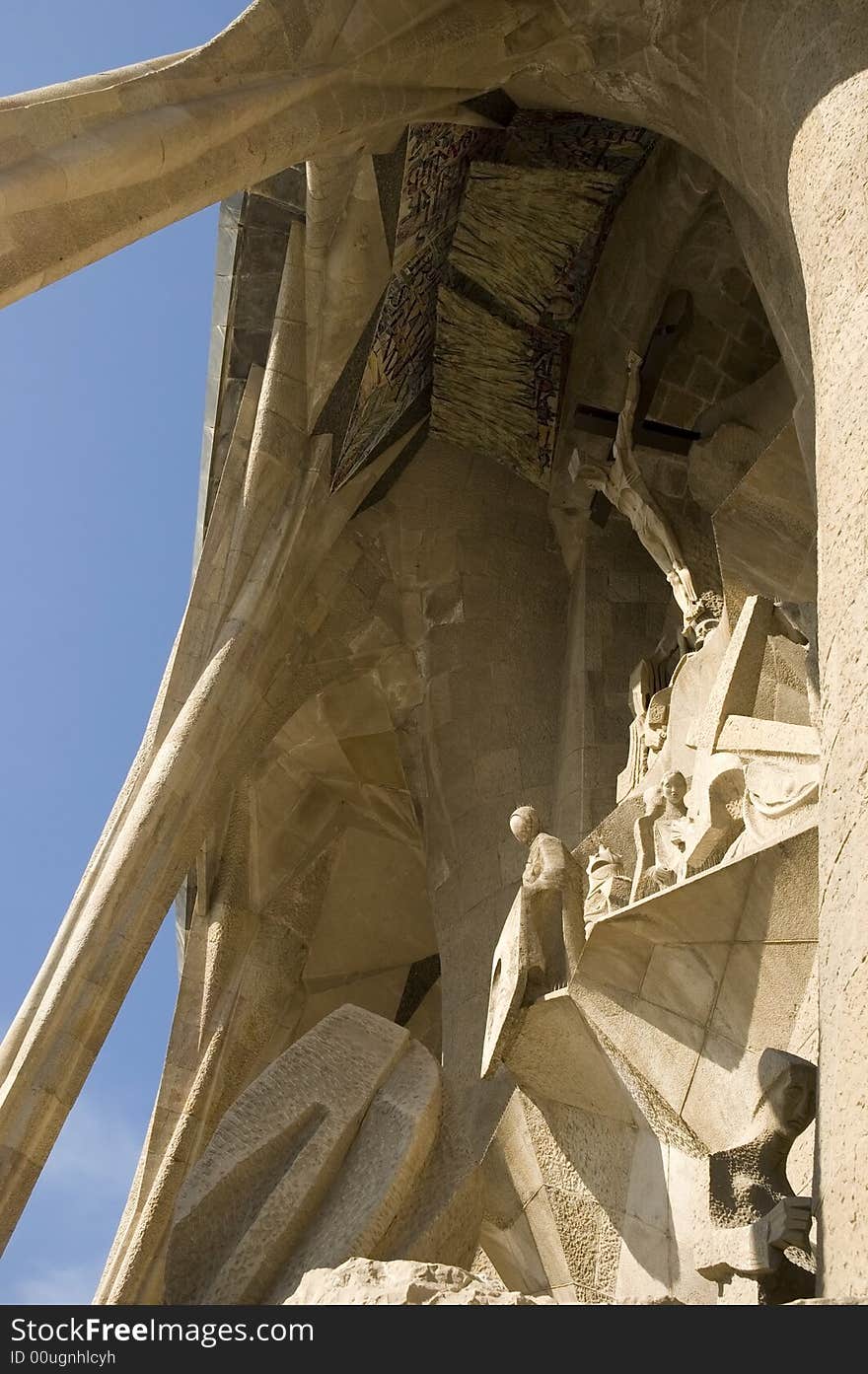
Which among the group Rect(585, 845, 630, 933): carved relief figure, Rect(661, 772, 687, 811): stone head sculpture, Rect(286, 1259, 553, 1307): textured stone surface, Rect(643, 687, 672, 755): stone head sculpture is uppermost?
Rect(643, 687, 672, 755): stone head sculpture

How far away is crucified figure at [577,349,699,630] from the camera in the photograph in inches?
302

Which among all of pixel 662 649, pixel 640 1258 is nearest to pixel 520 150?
pixel 662 649

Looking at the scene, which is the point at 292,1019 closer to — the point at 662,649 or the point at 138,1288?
the point at 138,1288

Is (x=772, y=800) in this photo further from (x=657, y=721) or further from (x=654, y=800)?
(x=657, y=721)

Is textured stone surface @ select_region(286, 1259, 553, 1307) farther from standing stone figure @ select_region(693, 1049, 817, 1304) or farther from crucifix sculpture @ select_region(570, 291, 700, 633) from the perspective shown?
crucifix sculpture @ select_region(570, 291, 700, 633)

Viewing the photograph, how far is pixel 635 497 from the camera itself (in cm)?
822

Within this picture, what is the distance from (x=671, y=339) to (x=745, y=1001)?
15.5 feet

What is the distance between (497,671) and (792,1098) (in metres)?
5.40

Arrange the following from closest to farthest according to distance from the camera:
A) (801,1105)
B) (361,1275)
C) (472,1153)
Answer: (361,1275) → (801,1105) → (472,1153)

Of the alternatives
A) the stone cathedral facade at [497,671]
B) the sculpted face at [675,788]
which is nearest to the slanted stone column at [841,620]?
the stone cathedral facade at [497,671]

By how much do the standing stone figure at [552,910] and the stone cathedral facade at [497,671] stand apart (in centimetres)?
2

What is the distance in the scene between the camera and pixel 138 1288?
770cm

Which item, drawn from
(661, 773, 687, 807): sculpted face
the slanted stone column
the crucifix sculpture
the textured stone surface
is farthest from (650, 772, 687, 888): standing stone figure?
the textured stone surface

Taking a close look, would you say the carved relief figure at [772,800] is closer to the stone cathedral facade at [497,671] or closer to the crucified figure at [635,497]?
the stone cathedral facade at [497,671]
